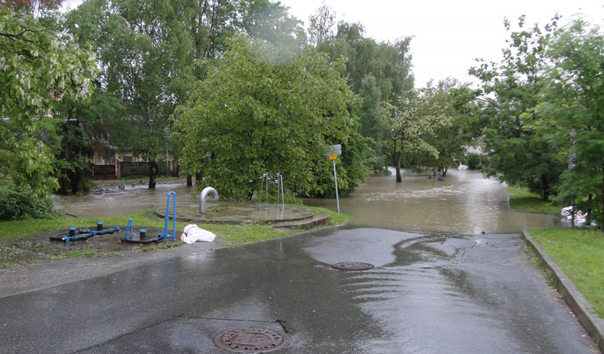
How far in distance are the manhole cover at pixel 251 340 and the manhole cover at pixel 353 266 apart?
3167 millimetres

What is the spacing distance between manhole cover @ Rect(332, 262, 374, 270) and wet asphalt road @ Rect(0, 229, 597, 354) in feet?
0.64

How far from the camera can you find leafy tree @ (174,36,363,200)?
16344 mm

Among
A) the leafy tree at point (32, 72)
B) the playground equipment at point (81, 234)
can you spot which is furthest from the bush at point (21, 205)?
the leafy tree at point (32, 72)

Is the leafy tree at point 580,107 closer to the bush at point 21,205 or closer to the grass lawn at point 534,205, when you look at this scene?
the grass lawn at point 534,205

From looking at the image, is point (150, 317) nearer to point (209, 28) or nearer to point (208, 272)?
point (208, 272)

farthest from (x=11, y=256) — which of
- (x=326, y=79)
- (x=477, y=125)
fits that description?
(x=477, y=125)

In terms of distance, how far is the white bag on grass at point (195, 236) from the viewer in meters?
9.37

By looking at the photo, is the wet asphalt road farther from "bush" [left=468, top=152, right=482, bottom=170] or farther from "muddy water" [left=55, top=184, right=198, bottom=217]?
"bush" [left=468, top=152, right=482, bottom=170]

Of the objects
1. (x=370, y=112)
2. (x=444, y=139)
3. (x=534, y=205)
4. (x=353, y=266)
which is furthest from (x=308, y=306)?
(x=444, y=139)

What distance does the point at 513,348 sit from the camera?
171 inches

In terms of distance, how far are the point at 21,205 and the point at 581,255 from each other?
1254cm

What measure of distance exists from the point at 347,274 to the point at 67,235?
19.2 ft

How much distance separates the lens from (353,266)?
7.83 meters

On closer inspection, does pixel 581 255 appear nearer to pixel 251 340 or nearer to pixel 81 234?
A: pixel 251 340
